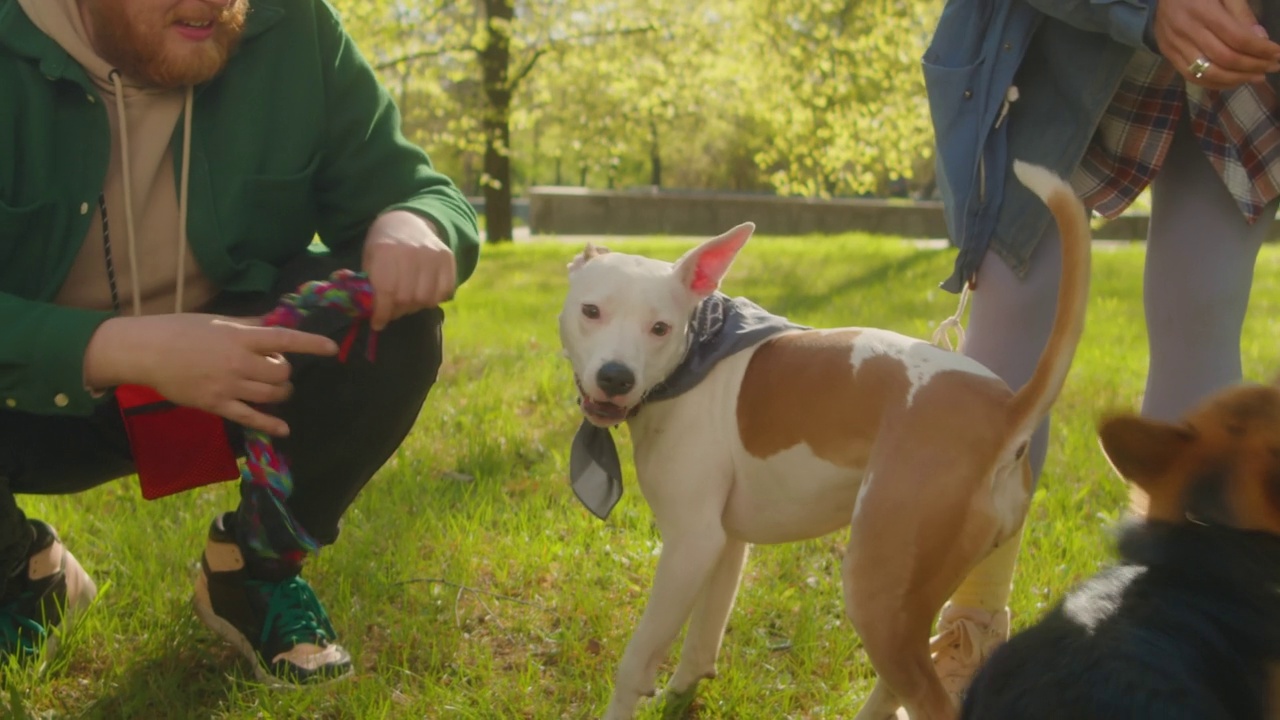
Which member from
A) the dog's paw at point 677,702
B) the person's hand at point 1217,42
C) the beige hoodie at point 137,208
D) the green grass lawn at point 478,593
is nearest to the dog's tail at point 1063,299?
the green grass lawn at point 478,593

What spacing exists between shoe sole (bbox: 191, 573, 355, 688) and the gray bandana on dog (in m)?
0.71

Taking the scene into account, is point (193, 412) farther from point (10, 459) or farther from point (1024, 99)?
point (1024, 99)

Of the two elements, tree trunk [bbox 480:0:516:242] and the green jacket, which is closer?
the green jacket

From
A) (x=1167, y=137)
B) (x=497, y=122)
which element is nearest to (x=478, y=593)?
(x=1167, y=137)

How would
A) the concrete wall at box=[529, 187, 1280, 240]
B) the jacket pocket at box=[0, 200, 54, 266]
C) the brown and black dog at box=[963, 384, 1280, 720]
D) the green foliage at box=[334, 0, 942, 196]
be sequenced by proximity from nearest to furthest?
the brown and black dog at box=[963, 384, 1280, 720], the jacket pocket at box=[0, 200, 54, 266], the green foliage at box=[334, 0, 942, 196], the concrete wall at box=[529, 187, 1280, 240]

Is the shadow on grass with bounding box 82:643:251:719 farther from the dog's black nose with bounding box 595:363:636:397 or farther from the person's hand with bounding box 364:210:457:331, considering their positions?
the dog's black nose with bounding box 595:363:636:397

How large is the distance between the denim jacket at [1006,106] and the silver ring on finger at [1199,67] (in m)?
0.36

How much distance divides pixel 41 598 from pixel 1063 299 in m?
2.44

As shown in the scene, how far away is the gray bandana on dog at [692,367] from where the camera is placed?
→ 2520 mm

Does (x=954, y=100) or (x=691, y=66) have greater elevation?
(x=954, y=100)

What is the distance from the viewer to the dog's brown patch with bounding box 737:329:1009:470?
2178 millimetres

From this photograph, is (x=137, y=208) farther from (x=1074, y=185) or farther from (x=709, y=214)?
(x=709, y=214)

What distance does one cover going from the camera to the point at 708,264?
2.60 meters

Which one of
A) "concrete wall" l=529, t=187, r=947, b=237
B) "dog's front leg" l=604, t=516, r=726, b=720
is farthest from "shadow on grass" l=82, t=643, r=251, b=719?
"concrete wall" l=529, t=187, r=947, b=237
